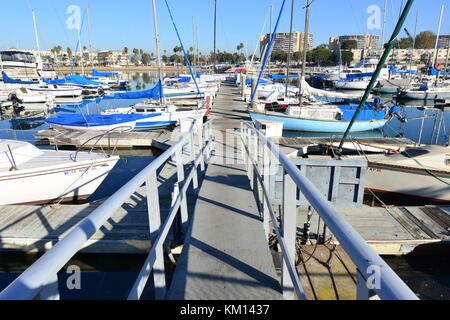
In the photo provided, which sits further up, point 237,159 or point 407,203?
point 237,159

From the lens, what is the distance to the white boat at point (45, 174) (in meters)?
8.59

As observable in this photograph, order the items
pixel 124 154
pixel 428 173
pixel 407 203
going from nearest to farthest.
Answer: pixel 428 173 < pixel 407 203 < pixel 124 154

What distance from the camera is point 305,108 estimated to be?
19.6 meters

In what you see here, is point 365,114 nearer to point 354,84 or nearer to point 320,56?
point 354,84

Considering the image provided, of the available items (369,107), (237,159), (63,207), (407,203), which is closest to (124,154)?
(63,207)

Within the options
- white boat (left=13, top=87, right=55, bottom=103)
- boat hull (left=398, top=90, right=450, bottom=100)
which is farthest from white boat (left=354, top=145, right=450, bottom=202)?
white boat (left=13, top=87, right=55, bottom=103)

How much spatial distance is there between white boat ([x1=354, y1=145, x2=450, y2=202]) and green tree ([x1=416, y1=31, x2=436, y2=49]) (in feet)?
427

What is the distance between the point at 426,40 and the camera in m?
114

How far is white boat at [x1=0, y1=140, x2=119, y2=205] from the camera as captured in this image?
8.59 meters

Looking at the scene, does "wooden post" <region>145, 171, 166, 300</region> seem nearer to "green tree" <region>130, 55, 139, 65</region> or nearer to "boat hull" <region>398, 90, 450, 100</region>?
"boat hull" <region>398, 90, 450, 100</region>

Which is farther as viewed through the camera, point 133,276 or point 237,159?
point 237,159
